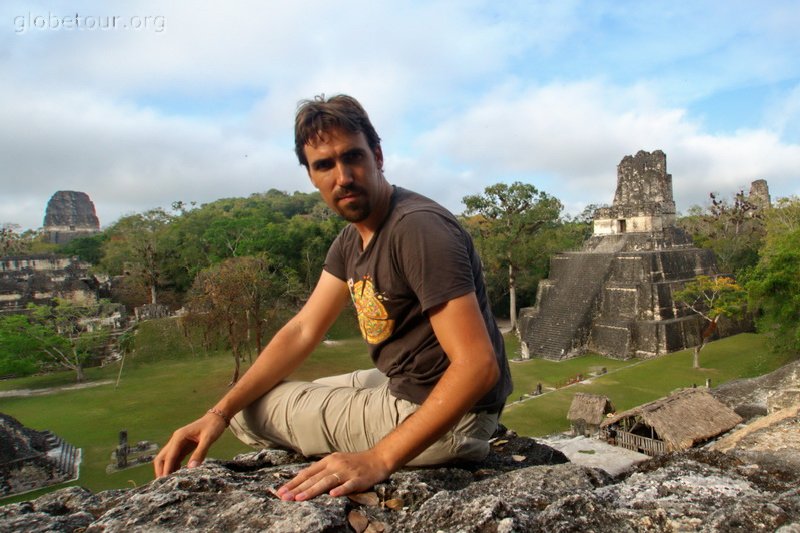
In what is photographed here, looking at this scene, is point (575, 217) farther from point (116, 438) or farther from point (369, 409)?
point (369, 409)

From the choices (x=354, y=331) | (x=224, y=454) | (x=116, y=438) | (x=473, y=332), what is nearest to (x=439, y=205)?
(x=473, y=332)

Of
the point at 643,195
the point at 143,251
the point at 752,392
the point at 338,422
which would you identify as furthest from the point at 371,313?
the point at 143,251

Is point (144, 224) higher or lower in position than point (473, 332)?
higher

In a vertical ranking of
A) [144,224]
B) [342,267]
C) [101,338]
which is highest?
[144,224]

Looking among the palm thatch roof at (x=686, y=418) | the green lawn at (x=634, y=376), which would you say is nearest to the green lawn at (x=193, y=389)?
the green lawn at (x=634, y=376)

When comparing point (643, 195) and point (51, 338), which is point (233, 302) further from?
point (643, 195)

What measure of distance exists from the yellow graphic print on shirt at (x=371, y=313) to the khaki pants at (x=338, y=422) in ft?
0.78

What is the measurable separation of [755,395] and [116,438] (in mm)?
14084

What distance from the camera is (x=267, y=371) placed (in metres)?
2.11

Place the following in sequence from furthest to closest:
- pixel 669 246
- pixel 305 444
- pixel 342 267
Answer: pixel 669 246 < pixel 342 267 < pixel 305 444

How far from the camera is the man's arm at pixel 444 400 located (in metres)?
1.44

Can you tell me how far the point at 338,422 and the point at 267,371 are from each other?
0.42 metres

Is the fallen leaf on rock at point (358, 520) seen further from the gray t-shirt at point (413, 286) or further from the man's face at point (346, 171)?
the man's face at point (346, 171)

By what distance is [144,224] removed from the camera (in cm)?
2597
